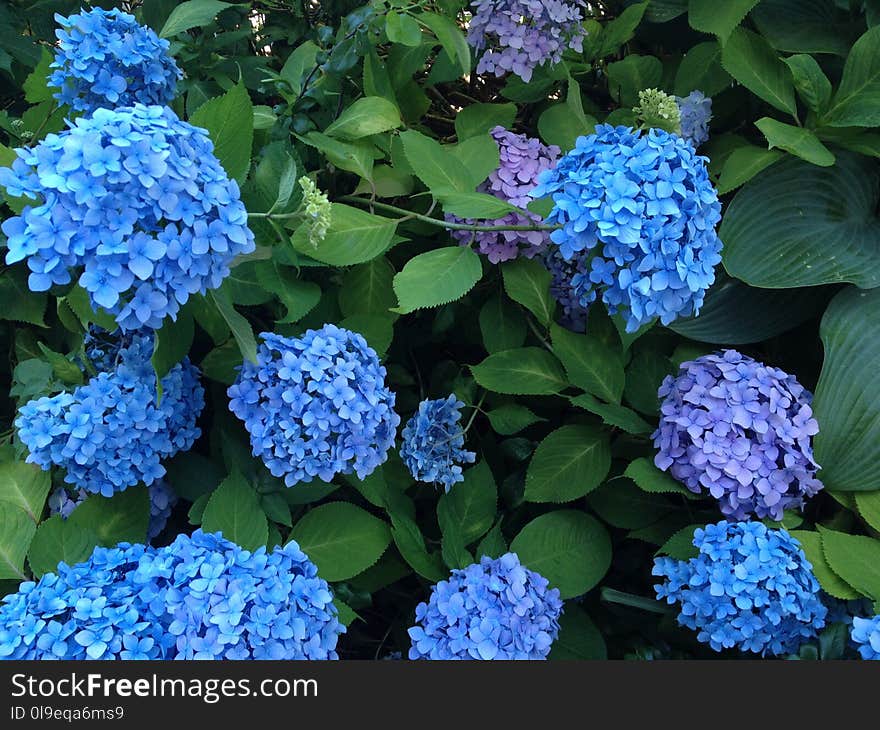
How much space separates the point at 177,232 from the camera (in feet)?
2.77

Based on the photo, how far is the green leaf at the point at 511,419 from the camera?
133cm

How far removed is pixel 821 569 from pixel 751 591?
0.16 meters

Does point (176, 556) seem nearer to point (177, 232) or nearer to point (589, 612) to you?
point (177, 232)

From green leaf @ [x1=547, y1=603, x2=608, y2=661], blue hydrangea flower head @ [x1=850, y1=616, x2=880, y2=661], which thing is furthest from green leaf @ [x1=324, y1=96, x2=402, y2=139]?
blue hydrangea flower head @ [x1=850, y1=616, x2=880, y2=661]

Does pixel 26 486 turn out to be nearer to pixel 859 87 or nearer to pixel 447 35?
pixel 447 35

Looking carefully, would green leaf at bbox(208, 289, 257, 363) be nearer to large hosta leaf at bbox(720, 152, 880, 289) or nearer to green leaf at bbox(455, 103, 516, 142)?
green leaf at bbox(455, 103, 516, 142)

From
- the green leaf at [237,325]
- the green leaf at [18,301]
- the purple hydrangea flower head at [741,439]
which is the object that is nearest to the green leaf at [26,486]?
the green leaf at [18,301]

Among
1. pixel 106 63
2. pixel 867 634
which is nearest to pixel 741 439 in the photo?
pixel 867 634

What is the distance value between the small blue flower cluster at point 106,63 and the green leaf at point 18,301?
0.28m

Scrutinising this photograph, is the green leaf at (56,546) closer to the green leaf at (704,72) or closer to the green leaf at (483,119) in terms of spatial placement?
the green leaf at (483,119)

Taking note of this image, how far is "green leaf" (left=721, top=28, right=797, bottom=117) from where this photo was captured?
4.36 feet

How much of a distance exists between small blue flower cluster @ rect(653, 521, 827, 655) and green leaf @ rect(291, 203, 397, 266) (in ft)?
1.99

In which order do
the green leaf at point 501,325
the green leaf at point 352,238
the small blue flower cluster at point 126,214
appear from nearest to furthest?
1. the small blue flower cluster at point 126,214
2. the green leaf at point 352,238
3. the green leaf at point 501,325

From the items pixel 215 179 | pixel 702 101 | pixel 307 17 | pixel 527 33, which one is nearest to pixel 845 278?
pixel 702 101
